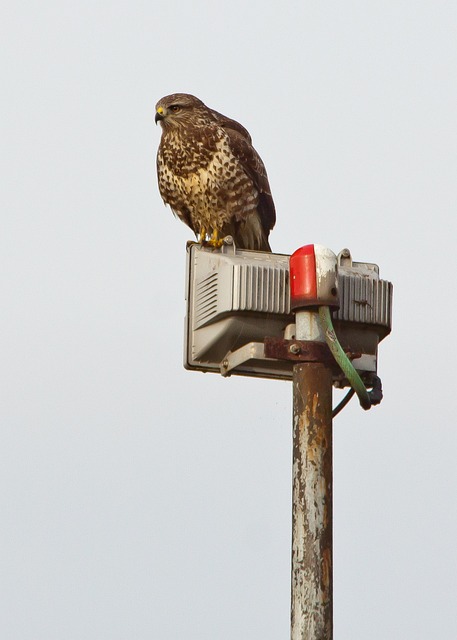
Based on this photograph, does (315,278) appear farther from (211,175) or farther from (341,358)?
(211,175)

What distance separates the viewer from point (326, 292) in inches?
170

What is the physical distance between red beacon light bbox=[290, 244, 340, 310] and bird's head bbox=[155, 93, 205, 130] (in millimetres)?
4622

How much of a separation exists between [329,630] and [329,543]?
278 millimetres

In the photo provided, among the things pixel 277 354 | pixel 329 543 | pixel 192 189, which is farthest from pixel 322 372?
pixel 192 189

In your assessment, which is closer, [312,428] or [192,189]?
[312,428]

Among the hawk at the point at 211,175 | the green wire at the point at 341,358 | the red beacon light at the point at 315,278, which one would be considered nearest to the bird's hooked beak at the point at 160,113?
the hawk at the point at 211,175

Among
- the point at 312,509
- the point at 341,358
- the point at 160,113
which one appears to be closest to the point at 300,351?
the point at 341,358

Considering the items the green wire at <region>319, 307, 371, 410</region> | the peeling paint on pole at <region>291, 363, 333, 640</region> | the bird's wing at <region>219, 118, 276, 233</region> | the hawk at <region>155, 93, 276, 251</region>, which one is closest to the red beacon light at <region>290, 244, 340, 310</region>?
the green wire at <region>319, 307, 371, 410</region>

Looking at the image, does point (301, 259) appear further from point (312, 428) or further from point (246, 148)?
point (246, 148)

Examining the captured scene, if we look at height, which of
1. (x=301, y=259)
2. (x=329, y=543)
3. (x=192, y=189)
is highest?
(x=192, y=189)

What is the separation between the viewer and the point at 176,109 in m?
8.90

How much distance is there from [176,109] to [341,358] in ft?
16.4

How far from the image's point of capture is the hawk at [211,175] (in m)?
8.51

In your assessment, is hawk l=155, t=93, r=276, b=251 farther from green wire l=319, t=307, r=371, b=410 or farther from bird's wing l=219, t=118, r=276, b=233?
green wire l=319, t=307, r=371, b=410
